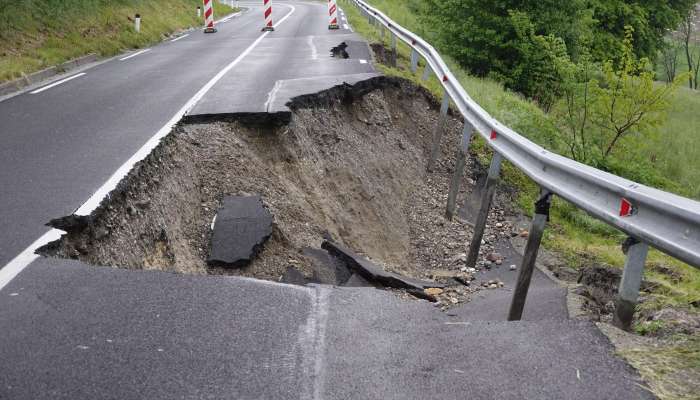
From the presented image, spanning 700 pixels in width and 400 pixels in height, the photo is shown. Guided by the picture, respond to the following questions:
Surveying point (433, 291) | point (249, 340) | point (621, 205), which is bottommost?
point (433, 291)

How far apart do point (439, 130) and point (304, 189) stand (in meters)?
2.91

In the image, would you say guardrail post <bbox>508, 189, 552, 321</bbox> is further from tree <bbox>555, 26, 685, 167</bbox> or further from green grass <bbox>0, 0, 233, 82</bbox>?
green grass <bbox>0, 0, 233, 82</bbox>

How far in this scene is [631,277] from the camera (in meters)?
3.44

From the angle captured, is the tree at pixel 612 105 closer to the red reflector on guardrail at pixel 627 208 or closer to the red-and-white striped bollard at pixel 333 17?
the red reflector on guardrail at pixel 627 208

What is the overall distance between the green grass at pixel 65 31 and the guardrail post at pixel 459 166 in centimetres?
854

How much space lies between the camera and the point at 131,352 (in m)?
3.32

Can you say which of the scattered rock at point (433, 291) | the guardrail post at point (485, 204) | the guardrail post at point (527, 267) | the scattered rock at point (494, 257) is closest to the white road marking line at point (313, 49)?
the scattered rock at point (494, 257)

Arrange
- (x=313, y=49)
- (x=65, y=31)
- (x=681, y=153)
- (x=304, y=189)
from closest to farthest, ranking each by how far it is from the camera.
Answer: (x=304, y=189) < (x=65, y=31) < (x=313, y=49) < (x=681, y=153)

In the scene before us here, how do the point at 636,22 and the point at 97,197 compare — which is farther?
the point at 636,22

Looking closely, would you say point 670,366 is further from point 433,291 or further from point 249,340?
point 433,291

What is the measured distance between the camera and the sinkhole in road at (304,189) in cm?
571

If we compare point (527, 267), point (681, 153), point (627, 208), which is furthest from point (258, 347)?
point (681, 153)

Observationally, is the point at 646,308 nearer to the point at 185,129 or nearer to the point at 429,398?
the point at 429,398

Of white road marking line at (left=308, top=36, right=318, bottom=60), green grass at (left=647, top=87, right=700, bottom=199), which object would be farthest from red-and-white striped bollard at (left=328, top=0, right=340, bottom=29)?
green grass at (left=647, top=87, right=700, bottom=199)
